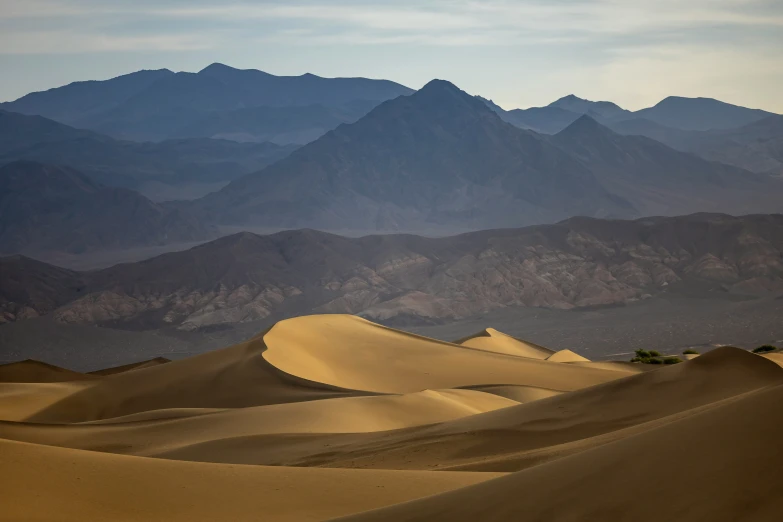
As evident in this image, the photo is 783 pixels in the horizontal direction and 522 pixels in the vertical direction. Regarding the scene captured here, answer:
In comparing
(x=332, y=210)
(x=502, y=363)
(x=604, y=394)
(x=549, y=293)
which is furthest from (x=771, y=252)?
(x=332, y=210)

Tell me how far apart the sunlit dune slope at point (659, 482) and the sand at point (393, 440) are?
20 millimetres

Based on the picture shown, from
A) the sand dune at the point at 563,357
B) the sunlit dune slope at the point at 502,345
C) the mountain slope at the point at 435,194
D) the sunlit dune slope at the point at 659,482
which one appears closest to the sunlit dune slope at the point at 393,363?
the sand dune at the point at 563,357

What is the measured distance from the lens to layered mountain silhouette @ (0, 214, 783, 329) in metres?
87.9

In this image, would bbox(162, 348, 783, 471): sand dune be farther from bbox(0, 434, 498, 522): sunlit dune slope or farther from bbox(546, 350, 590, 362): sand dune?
bbox(546, 350, 590, 362): sand dune

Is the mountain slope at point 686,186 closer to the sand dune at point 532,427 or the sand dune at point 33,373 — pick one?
the sand dune at point 33,373

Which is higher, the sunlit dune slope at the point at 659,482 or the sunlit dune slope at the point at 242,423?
the sunlit dune slope at the point at 659,482

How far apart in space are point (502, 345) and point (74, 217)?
130544mm

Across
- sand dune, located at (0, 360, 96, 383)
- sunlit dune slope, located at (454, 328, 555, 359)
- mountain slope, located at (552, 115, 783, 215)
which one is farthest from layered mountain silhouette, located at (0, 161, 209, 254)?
sunlit dune slope, located at (454, 328, 555, 359)

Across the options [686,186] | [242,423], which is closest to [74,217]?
[686,186]

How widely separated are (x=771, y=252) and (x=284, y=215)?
344ft

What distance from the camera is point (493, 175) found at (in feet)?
629

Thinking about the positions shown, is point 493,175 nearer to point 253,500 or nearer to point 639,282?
point 639,282

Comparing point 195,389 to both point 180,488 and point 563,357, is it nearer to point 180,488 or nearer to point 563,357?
point 563,357

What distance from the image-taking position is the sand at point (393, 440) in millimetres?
8156
